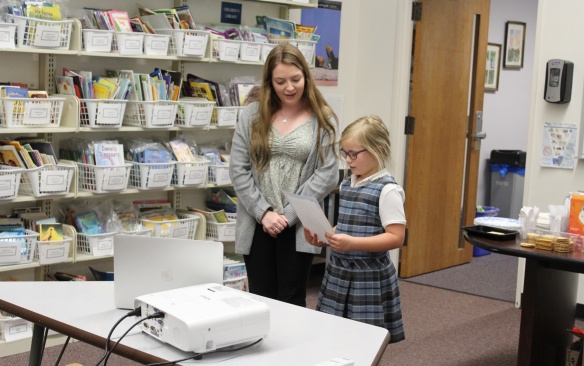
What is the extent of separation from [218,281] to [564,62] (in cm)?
314

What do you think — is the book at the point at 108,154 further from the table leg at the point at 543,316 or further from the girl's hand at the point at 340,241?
the table leg at the point at 543,316

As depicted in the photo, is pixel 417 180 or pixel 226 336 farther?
pixel 417 180

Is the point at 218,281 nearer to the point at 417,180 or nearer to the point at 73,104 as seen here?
the point at 73,104

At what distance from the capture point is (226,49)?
4.37 m

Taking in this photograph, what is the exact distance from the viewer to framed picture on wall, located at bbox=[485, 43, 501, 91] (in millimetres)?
7488

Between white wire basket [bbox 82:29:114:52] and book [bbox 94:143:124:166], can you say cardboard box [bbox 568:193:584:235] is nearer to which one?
book [bbox 94:143:124:166]

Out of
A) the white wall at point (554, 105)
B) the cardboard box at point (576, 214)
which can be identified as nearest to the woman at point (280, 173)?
the cardboard box at point (576, 214)

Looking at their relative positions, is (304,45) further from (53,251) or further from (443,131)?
(53,251)

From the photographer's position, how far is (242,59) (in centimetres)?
446

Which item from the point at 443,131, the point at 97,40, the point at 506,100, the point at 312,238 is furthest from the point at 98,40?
the point at 506,100

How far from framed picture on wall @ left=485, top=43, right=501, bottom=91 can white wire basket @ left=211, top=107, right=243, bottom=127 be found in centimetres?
373

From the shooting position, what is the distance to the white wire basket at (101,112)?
3.82 meters

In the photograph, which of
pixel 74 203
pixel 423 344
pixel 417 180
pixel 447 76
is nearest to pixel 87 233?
pixel 74 203

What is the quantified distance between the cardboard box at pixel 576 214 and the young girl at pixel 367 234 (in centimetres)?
70
